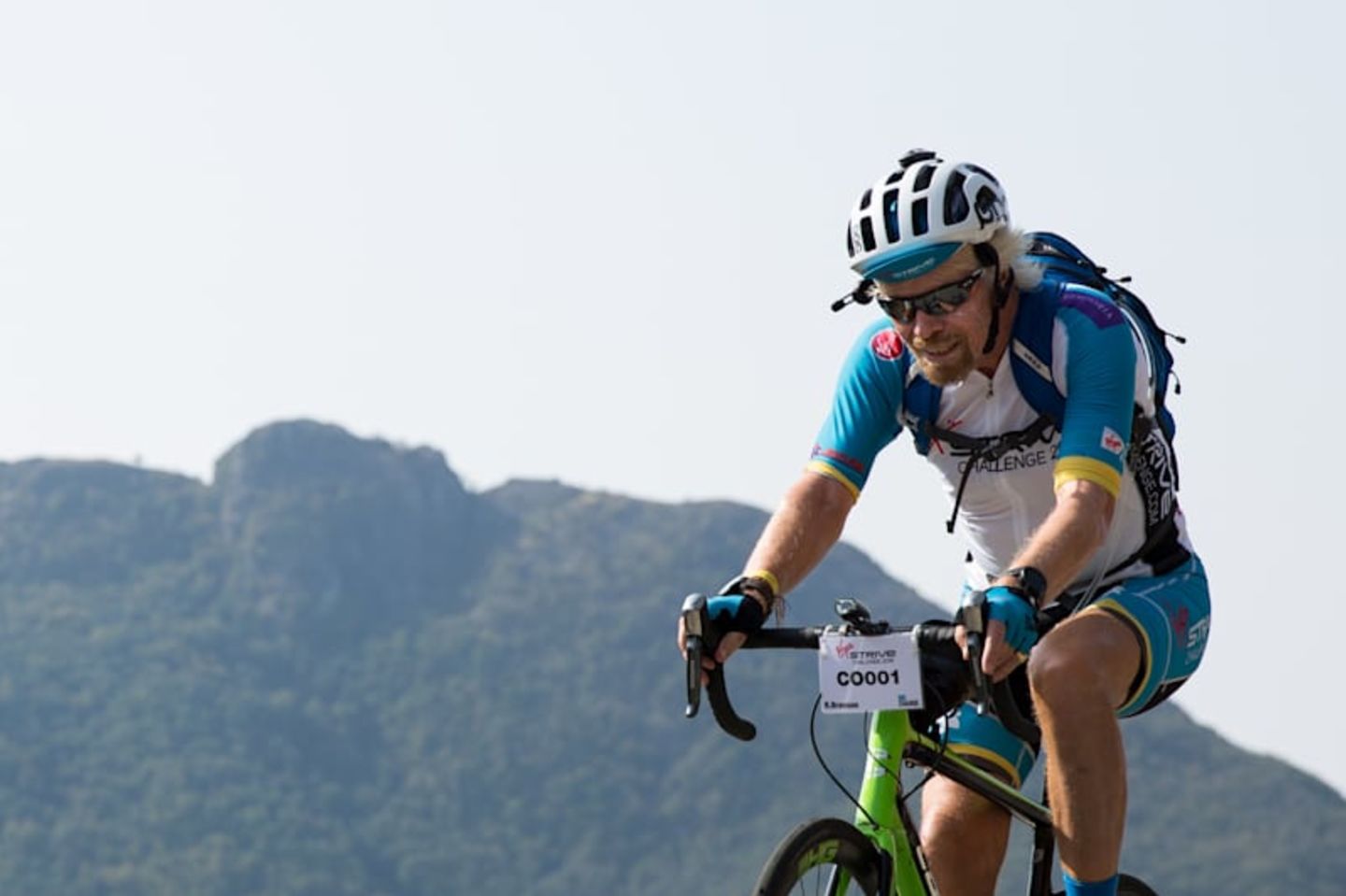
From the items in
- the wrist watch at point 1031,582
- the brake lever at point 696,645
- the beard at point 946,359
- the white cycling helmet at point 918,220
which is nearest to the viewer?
the wrist watch at point 1031,582

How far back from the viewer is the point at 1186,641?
6.61 m

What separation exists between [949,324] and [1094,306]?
0.37 m

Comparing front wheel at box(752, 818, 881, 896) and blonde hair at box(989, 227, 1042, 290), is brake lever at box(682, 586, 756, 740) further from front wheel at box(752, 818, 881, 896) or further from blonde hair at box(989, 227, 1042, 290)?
blonde hair at box(989, 227, 1042, 290)

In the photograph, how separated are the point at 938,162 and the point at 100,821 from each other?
600 ft

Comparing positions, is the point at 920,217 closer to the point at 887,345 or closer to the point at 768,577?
the point at 887,345

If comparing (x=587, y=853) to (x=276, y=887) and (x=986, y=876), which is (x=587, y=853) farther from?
(x=986, y=876)

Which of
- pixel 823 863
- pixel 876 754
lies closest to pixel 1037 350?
pixel 876 754

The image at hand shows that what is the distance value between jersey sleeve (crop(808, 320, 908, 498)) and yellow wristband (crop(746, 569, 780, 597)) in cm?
40

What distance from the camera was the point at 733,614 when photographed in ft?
20.5

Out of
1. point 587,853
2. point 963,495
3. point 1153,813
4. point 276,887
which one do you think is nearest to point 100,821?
point 276,887

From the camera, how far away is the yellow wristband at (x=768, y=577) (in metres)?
6.44

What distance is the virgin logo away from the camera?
6656 mm

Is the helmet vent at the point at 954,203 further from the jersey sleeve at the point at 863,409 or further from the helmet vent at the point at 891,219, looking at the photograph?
the jersey sleeve at the point at 863,409

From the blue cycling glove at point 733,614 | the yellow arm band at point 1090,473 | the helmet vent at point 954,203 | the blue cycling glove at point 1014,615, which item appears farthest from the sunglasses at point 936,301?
the blue cycling glove at point 1014,615
